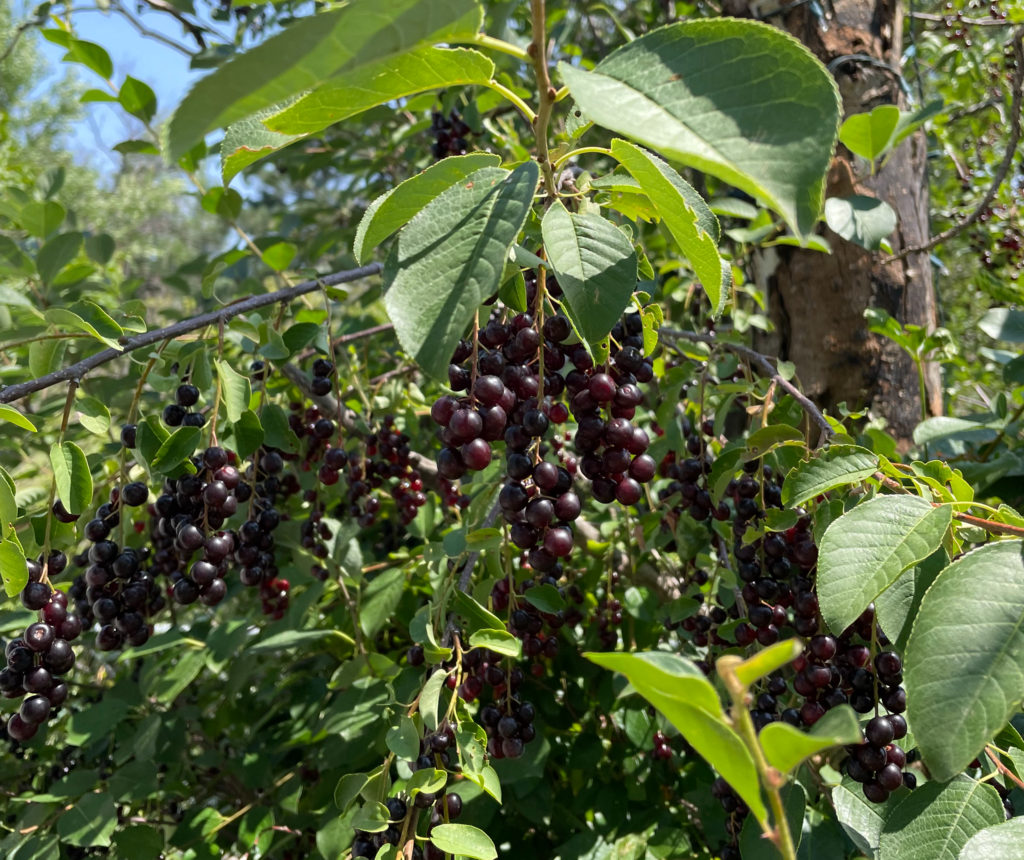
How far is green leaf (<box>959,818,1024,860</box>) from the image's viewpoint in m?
0.72

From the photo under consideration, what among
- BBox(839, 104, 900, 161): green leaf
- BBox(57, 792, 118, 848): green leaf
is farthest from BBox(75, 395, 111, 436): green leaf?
BBox(839, 104, 900, 161): green leaf

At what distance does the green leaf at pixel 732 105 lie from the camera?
53cm

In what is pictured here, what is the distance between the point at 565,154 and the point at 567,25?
6.73 feet

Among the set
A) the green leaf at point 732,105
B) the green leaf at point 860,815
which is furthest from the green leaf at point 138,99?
the green leaf at point 860,815

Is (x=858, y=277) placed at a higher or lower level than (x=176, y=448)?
lower

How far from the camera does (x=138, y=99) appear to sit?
185 cm

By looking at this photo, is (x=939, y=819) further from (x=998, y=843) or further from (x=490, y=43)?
(x=490, y=43)

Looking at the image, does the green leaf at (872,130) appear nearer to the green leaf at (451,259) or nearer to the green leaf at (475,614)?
the green leaf at (451,259)

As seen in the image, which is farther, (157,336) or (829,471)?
(157,336)

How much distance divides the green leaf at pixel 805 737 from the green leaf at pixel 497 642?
49cm

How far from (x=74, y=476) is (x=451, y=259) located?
0.73 m

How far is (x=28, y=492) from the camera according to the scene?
5.78 feet

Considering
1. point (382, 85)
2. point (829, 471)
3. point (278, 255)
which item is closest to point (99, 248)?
point (278, 255)

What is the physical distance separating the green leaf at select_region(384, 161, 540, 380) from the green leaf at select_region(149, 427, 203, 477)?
53 cm
